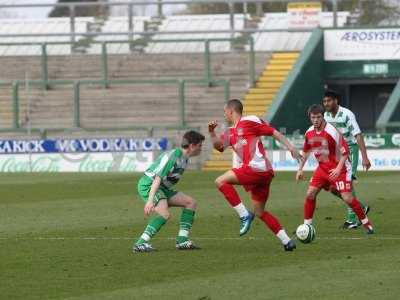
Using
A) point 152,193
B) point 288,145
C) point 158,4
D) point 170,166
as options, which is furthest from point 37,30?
point 288,145

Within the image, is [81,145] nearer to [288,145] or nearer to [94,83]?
[94,83]

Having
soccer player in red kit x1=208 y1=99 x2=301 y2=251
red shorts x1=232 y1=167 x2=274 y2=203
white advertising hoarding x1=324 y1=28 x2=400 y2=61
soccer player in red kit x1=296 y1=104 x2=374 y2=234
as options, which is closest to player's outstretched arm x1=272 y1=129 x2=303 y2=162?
soccer player in red kit x1=208 y1=99 x2=301 y2=251

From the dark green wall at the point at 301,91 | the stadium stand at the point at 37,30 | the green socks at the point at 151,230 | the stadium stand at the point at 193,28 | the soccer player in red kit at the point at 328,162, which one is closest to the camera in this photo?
the green socks at the point at 151,230

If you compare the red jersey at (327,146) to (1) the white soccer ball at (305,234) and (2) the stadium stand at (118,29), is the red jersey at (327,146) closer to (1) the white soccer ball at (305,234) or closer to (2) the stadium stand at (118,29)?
(1) the white soccer ball at (305,234)

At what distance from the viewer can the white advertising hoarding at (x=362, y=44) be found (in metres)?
46.2

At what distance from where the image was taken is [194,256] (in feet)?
49.4

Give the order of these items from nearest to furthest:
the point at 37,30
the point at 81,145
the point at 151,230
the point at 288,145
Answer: the point at 288,145 → the point at 151,230 → the point at 81,145 → the point at 37,30

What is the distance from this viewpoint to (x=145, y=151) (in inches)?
1601

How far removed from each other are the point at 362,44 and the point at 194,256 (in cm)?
3225

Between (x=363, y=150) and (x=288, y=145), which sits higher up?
(x=288, y=145)

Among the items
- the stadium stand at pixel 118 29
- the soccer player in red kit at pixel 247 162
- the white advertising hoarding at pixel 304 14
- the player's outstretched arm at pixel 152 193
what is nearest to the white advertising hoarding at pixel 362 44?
the white advertising hoarding at pixel 304 14

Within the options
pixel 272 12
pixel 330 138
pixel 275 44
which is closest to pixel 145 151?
pixel 275 44

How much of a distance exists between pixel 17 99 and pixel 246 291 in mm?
34784

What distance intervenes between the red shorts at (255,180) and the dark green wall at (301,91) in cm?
2689
